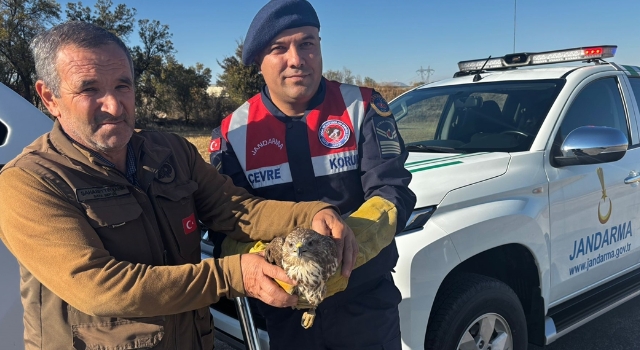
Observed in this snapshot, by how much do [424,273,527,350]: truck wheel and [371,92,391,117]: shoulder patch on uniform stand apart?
1.05 m

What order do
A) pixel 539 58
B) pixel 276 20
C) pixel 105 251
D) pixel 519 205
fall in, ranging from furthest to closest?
pixel 539 58, pixel 519 205, pixel 276 20, pixel 105 251

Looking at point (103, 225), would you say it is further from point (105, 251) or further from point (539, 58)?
point (539, 58)

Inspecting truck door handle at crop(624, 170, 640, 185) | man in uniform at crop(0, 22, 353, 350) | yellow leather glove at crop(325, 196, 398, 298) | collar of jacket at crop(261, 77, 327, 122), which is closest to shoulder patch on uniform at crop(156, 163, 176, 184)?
man in uniform at crop(0, 22, 353, 350)

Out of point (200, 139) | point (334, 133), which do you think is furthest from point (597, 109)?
point (200, 139)

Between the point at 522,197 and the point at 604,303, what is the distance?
3.98ft

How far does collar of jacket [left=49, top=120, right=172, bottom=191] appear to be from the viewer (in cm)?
148

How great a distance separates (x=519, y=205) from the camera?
9.04 feet

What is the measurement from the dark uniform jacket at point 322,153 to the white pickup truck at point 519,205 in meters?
0.47

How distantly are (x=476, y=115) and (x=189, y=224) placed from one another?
2615 mm

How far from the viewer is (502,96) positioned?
11.8 ft

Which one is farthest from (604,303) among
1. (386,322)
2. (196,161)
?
(196,161)

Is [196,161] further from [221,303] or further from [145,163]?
[221,303]

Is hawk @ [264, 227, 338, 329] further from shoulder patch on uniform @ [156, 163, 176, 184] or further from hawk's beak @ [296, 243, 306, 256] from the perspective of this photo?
shoulder patch on uniform @ [156, 163, 176, 184]

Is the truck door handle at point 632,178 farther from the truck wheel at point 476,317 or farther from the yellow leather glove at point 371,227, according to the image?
the yellow leather glove at point 371,227
